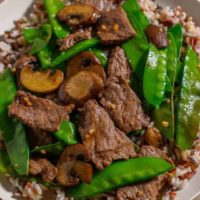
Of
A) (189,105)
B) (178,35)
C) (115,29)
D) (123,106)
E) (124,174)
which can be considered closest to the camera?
(124,174)

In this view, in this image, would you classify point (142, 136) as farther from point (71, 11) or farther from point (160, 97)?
point (71, 11)

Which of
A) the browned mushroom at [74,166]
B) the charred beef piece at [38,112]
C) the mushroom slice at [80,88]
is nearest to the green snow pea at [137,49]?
the mushroom slice at [80,88]

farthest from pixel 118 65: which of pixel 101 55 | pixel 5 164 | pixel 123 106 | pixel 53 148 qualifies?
pixel 5 164

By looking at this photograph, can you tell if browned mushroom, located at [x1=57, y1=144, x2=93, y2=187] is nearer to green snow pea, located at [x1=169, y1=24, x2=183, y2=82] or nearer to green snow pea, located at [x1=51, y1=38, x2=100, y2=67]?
green snow pea, located at [x1=51, y1=38, x2=100, y2=67]

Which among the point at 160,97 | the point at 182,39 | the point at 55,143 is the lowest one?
the point at 55,143

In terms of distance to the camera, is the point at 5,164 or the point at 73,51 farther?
the point at 73,51

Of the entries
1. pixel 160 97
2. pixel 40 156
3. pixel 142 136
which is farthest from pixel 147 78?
pixel 40 156

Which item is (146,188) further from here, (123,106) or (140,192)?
(123,106)
